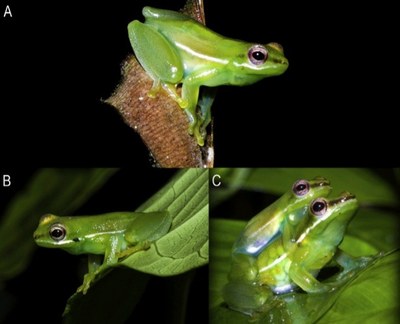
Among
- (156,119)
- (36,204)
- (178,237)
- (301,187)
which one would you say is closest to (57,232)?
(36,204)

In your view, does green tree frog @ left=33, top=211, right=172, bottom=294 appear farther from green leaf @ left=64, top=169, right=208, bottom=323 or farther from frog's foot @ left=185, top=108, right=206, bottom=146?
frog's foot @ left=185, top=108, right=206, bottom=146

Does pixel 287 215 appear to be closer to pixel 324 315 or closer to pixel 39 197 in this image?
pixel 324 315

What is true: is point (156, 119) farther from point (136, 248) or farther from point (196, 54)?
point (136, 248)

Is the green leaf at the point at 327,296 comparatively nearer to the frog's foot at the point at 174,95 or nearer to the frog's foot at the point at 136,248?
the frog's foot at the point at 136,248

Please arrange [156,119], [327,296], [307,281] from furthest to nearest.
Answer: [307,281] < [327,296] < [156,119]

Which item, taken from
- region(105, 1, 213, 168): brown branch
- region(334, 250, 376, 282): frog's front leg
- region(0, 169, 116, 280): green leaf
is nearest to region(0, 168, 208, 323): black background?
region(0, 169, 116, 280): green leaf

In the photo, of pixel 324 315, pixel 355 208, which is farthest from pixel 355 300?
pixel 355 208
